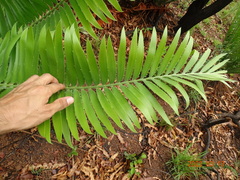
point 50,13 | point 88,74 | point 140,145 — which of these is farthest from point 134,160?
point 50,13

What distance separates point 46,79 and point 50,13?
0.75 metres

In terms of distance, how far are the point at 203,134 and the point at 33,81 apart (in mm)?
2324

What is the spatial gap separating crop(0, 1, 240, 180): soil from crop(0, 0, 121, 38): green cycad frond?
0.97m

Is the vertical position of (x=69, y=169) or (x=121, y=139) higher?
(x=121, y=139)

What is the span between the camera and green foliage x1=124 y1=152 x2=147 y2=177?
6.79ft

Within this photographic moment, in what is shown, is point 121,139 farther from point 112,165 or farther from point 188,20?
point 188,20

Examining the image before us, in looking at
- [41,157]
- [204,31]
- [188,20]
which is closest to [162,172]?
[41,157]

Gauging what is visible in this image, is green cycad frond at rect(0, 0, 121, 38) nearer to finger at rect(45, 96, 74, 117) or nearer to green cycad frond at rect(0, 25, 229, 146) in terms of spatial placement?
green cycad frond at rect(0, 25, 229, 146)

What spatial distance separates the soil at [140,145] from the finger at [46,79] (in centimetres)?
88

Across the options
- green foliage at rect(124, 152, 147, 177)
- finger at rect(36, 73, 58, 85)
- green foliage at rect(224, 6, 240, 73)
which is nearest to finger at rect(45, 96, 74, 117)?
finger at rect(36, 73, 58, 85)

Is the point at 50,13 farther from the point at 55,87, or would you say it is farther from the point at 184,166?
the point at 184,166

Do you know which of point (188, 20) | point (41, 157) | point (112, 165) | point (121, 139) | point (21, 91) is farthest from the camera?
point (188, 20)

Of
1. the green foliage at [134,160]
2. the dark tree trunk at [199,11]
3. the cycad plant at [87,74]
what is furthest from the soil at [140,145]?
the cycad plant at [87,74]

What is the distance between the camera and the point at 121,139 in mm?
2271
